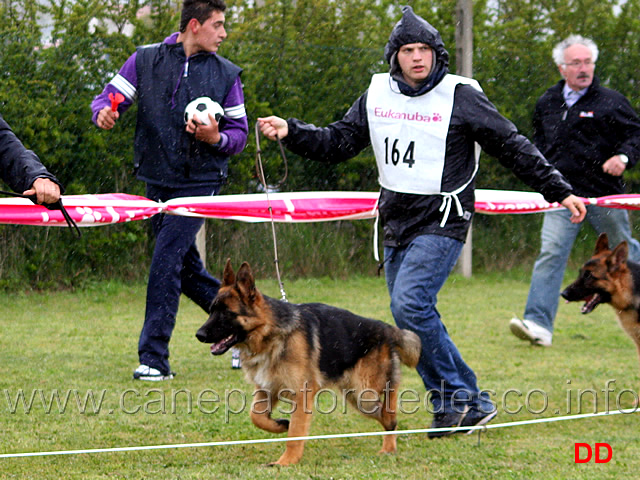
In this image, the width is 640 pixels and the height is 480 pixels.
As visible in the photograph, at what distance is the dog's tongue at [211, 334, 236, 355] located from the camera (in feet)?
15.7

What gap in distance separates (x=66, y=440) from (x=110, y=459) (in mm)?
459

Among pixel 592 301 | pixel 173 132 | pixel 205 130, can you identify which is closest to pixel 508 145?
pixel 592 301

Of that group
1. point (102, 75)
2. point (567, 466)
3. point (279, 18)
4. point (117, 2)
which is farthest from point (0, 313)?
point (567, 466)

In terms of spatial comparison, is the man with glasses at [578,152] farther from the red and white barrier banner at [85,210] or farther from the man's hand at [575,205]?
the red and white barrier banner at [85,210]

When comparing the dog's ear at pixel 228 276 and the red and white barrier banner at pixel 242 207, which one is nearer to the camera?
the dog's ear at pixel 228 276

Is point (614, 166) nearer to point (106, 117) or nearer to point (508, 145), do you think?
point (508, 145)

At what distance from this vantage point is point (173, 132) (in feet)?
21.3

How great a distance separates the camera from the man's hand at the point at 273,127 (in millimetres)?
5191

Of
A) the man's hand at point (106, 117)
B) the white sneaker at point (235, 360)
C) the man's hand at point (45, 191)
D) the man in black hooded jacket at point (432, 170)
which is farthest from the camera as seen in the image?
the white sneaker at point (235, 360)

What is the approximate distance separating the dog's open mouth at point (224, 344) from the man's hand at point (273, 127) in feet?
3.58

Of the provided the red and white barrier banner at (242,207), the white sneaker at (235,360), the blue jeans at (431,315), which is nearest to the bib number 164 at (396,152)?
the blue jeans at (431,315)

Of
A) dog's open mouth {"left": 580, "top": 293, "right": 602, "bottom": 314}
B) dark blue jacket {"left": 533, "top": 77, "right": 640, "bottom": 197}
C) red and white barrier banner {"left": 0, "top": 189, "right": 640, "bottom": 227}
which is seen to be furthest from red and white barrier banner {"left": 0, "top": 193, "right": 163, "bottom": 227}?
dark blue jacket {"left": 533, "top": 77, "right": 640, "bottom": 197}

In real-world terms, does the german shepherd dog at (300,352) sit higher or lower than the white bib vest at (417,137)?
lower

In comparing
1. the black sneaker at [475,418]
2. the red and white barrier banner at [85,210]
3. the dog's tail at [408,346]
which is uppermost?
the red and white barrier banner at [85,210]
